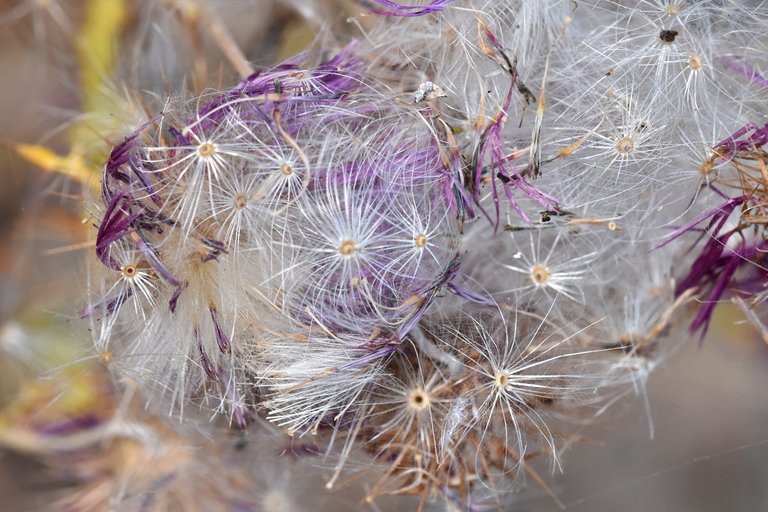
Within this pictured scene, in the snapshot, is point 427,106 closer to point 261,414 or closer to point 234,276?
point 234,276

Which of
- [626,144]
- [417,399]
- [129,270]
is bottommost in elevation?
[417,399]

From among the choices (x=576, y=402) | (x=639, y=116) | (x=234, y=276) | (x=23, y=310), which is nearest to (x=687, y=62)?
Answer: (x=639, y=116)

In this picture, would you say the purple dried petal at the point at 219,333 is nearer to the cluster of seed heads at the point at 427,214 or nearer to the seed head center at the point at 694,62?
the cluster of seed heads at the point at 427,214

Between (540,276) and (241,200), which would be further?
(540,276)

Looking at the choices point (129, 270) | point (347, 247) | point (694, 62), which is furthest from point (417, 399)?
point (694, 62)

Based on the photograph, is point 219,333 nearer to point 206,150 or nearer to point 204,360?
point 204,360

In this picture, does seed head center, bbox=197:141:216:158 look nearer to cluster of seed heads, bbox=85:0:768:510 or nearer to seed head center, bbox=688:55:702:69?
cluster of seed heads, bbox=85:0:768:510

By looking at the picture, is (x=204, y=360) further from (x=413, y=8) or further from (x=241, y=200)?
(x=413, y=8)

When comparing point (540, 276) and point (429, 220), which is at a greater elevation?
point (429, 220)

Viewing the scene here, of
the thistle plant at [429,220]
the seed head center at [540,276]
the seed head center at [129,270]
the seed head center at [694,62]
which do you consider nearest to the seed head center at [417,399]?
the thistle plant at [429,220]
